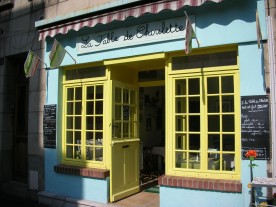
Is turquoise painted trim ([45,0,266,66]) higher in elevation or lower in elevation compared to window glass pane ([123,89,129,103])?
higher

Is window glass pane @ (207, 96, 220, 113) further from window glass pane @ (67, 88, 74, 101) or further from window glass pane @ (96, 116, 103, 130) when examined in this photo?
window glass pane @ (67, 88, 74, 101)

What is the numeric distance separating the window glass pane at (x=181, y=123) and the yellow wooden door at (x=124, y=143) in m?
1.39

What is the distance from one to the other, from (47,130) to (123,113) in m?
1.77

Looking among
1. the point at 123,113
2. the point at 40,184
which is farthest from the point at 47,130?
the point at 123,113

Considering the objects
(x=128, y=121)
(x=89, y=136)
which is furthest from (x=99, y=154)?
(x=128, y=121)

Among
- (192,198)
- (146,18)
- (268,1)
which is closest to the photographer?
(268,1)

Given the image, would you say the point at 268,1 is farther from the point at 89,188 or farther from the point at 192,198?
the point at 89,188

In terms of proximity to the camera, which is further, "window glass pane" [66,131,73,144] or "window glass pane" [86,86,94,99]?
"window glass pane" [66,131,73,144]

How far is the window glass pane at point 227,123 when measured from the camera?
5.45 metres

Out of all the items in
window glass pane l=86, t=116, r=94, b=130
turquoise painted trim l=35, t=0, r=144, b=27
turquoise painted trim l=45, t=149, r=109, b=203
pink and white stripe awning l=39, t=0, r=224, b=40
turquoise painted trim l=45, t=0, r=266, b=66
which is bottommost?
turquoise painted trim l=45, t=149, r=109, b=203

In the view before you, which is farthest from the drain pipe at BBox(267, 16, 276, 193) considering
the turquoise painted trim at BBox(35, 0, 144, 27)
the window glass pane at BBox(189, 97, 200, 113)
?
the turquoise painted trim at BBox(35, 0, 144, 27)

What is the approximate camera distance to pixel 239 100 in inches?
211

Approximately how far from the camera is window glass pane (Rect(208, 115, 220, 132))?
555cm

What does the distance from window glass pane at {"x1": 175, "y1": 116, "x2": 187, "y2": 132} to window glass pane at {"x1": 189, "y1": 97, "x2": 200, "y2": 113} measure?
198 millimetres
